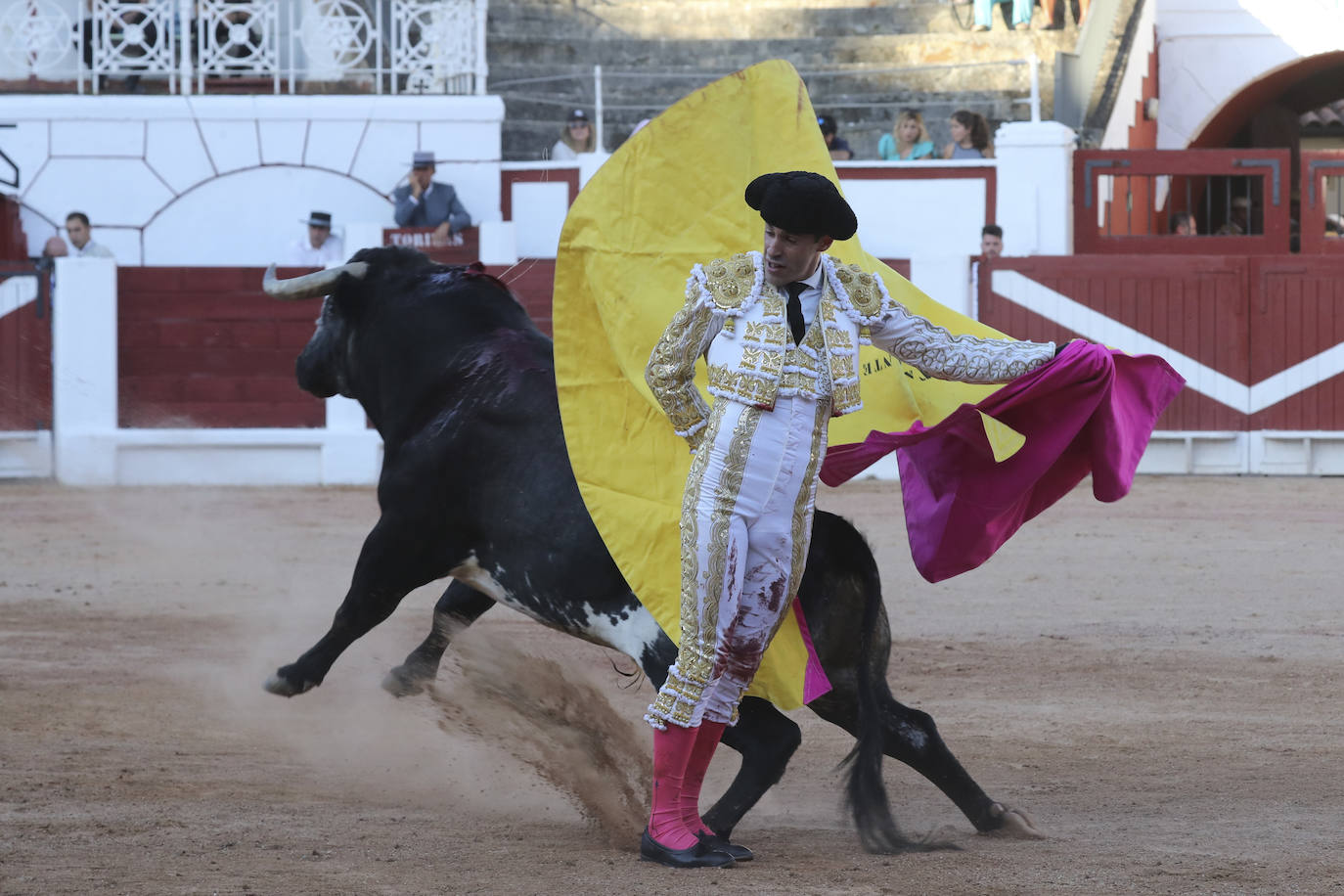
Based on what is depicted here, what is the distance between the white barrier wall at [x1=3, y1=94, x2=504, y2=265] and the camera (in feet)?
34.8

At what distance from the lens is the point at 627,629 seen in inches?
124

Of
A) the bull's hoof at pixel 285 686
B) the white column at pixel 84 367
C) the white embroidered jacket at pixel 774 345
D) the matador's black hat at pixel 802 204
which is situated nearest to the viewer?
the matador's black hat at pixel 802 204

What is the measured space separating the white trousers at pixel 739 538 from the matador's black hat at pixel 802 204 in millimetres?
281

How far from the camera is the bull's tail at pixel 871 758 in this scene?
116 inches

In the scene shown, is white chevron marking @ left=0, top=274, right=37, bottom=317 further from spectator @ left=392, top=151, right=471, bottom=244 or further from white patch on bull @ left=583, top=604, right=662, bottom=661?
white patch on bull @ left=583, top=604, right=662, bottom=661

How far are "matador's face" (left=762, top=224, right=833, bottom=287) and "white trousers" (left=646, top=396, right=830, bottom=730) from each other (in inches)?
7.6

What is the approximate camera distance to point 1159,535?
7.38 meters

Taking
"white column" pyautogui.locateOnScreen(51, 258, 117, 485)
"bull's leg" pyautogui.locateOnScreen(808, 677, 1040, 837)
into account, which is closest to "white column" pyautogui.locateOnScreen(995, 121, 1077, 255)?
"white column" pyautogui.locateOnScreen(51, 258, 117, 485)

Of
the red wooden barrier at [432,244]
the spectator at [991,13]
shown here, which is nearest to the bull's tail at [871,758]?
the red wooden barrier at [432,244]

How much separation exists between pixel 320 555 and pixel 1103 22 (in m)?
7.66

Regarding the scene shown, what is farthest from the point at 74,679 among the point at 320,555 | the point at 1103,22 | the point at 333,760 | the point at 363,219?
the point at 1103,22

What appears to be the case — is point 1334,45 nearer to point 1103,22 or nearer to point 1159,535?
point 1103,22

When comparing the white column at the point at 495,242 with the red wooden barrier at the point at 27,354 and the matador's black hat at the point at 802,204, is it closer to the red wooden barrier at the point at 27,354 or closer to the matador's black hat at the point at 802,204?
the red wooden barrier at the point at 27,354

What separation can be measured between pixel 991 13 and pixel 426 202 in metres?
4.68
